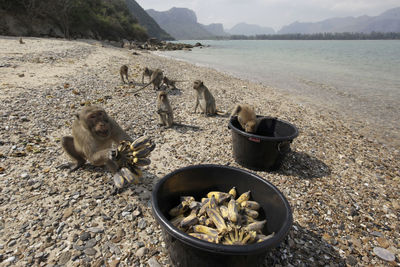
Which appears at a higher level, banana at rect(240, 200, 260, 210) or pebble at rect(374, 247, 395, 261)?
banana at rect(240, 200, 260, 210)

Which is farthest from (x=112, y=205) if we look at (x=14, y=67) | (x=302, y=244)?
(x=14, y=67)

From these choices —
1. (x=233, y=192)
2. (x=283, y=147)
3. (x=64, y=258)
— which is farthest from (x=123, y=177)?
(x=283, y=147)

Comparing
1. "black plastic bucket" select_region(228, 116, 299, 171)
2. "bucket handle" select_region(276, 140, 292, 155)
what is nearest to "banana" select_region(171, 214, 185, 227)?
"black plastic bucket" select_region(228, 116, 299, 171)

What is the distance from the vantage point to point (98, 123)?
3.29m

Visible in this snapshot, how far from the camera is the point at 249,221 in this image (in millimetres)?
2746

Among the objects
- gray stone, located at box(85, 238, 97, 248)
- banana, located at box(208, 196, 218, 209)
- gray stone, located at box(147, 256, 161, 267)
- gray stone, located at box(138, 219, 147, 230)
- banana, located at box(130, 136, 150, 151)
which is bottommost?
gray stone, located at box(147, 256, 161, 267)

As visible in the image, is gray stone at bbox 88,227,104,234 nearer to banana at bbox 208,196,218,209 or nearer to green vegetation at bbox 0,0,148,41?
banana at bbox 208,196,218,209

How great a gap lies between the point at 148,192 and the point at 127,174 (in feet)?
3.31

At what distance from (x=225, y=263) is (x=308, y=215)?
2.23m

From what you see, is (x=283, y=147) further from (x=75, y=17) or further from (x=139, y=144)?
(x=75, y=17)

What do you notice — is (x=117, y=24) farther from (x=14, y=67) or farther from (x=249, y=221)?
(x=249, y=221)

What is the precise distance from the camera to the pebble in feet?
9.52

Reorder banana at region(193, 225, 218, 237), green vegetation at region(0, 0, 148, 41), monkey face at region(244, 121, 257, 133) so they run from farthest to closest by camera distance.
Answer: green vegetation at region(0, 0, 148, 41) → monkey face at region(244, 121, 257, 133) → banana at region(193, 225, 218, 237)

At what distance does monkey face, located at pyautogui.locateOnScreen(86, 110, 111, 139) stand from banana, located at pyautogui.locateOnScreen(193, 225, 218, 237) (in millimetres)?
1942
